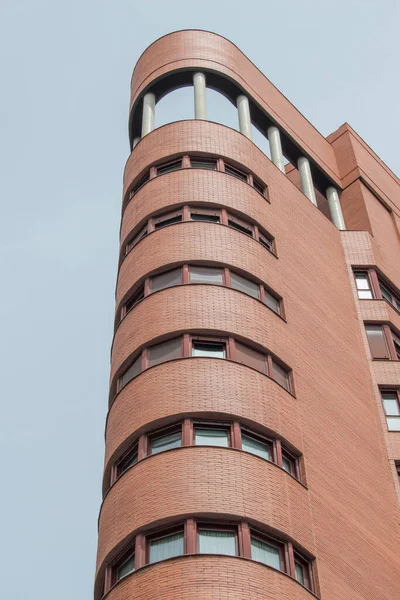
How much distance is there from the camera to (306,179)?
40.7m

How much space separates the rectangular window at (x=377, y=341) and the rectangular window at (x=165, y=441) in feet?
37.6

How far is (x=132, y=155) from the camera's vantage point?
1412 inches

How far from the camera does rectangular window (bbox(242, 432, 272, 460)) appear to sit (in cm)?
2409

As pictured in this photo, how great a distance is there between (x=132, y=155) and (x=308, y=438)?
1447 centimetres

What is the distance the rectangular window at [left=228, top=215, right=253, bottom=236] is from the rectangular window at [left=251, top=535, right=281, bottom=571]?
1207 centimetres

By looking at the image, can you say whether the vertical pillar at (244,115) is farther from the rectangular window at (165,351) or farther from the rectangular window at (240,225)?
the rectangular window at (165,351)

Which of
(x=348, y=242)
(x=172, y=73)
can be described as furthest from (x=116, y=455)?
(x=172, y=73)

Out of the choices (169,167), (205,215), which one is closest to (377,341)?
(205,215)

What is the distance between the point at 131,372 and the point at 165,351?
4.70 ft

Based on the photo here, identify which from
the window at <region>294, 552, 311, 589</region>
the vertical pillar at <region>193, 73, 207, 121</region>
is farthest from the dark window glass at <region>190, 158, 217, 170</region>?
the window at <region>294, 552, 311, 589</region>

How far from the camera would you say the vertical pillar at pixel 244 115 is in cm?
3772

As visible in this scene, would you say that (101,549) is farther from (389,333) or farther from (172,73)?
(172,73)

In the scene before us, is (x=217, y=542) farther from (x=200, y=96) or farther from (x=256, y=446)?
(x=200, y=96)

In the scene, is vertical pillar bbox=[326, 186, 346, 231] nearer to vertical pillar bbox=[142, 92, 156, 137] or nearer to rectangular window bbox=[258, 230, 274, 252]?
rectangular window bbox=[258, 230, 274, 252]
